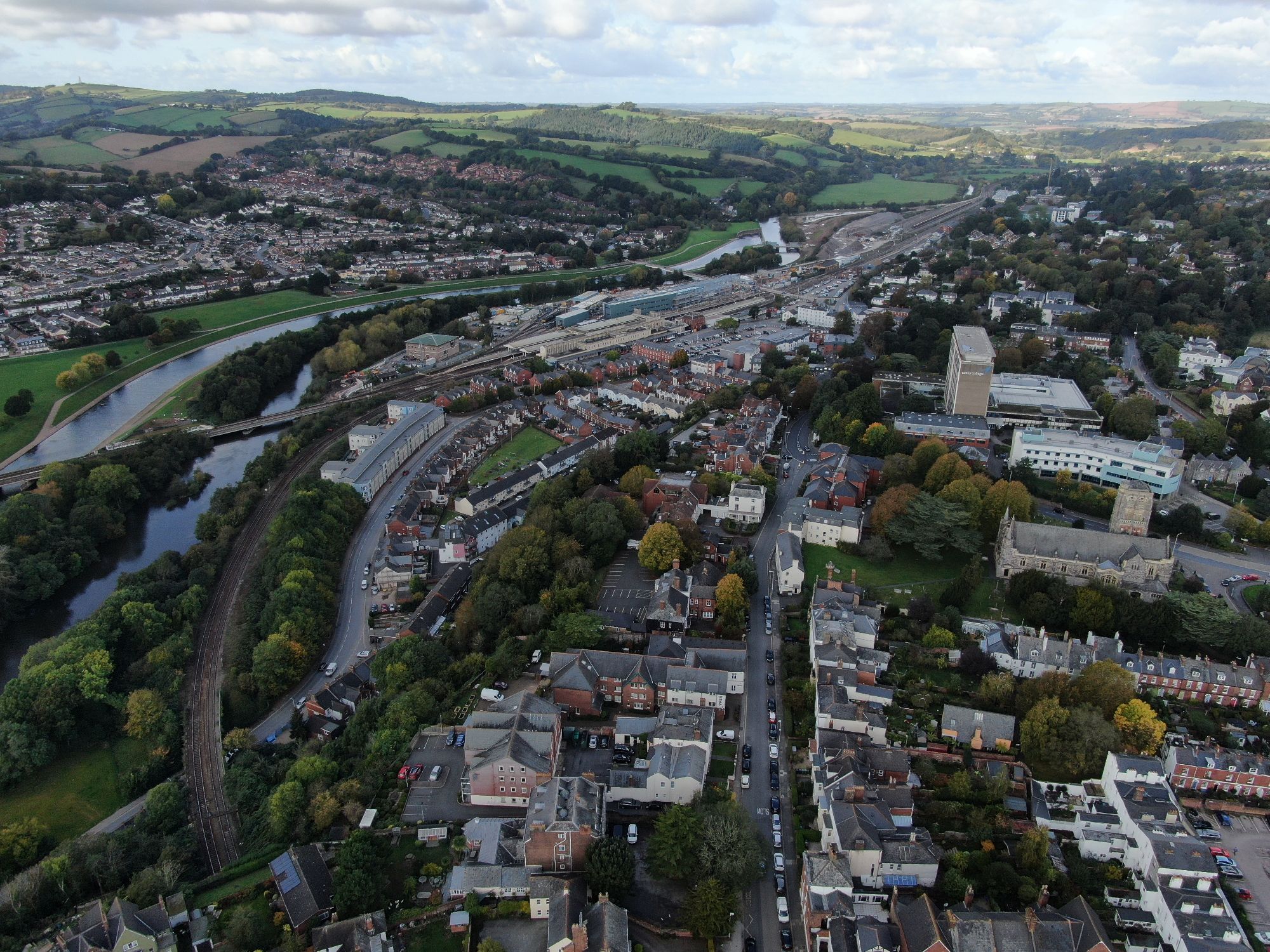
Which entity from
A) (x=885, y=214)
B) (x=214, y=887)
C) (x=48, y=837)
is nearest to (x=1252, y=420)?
(x=214, y=887)

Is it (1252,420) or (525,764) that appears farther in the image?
(1252,420)

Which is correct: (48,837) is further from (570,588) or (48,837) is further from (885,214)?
(885,214)

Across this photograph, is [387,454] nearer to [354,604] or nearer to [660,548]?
[354,604]

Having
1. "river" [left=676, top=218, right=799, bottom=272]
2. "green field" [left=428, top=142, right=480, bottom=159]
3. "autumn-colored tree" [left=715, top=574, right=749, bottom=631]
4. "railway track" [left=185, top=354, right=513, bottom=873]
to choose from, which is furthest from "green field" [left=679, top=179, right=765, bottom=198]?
"autumn-colored tree" [left=715, top=574, right=749, bottom=631]

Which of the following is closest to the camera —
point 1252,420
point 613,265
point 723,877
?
point 723,877

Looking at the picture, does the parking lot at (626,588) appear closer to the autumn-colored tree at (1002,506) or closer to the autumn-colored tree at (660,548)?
the autumn-colored tree at (660,548)

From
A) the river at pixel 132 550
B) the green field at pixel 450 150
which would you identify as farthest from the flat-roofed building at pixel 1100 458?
the green field at pixel 450 150

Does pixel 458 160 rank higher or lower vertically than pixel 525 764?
higher

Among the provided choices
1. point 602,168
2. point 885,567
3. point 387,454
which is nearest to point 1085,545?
point 885,567
